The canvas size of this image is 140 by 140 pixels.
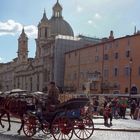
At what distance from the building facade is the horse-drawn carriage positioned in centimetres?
4931

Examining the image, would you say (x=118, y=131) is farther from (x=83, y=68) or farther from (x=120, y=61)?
(x=83, y=68)

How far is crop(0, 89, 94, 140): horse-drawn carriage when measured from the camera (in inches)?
696

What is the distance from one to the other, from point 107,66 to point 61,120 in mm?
67993

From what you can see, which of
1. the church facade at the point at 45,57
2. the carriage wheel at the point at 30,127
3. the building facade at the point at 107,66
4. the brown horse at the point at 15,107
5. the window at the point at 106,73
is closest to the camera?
the carriage wheel at the point at 30,127

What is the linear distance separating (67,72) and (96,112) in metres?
59.5

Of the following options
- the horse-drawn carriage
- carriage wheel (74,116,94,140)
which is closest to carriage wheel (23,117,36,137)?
the horse-drawn carriage

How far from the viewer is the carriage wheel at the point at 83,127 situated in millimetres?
18125

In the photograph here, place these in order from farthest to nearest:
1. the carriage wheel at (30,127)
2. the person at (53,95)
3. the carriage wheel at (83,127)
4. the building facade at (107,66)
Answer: the building facade at (107,66)
the carriage wheel at (30,127)
the person at (53,95)
the carriage wheel at (83,127)

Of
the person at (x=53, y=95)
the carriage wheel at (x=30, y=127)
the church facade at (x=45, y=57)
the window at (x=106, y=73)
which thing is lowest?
the carriage wheel at (x=30, y=127)

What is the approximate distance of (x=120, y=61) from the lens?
80.3 meters

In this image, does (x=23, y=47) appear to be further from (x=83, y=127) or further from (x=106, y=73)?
(x=83, y=127)

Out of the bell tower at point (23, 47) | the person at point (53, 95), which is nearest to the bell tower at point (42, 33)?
the bell tower at point (23, 47)

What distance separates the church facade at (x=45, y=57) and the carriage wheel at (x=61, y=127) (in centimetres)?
8584

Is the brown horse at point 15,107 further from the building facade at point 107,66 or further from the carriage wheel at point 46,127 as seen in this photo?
the building facade at point 107,66
